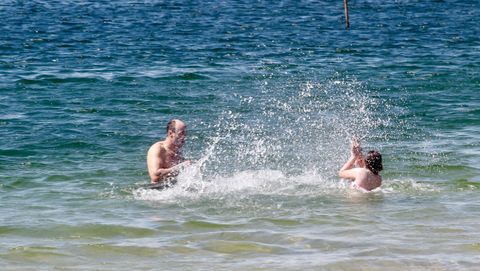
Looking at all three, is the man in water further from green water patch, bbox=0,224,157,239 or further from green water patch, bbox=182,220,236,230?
green water patch, bbox=0,224,157,239

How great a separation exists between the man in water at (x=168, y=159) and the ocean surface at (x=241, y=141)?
25 cm

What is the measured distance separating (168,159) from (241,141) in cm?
435

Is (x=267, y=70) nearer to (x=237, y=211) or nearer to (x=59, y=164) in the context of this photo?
(x=59, y=164)

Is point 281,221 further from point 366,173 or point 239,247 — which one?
point 366,173

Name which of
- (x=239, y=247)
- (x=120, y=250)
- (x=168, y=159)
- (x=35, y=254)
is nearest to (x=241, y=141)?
(x=168, y=159)

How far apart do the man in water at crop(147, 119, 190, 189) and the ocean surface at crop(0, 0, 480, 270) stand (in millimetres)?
252

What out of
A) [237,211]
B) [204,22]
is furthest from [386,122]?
[204,22]

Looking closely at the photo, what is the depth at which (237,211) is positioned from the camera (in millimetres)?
13516

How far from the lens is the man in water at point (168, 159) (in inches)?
580

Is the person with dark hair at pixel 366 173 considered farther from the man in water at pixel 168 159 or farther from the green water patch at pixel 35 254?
the green water patch at pixel 35 254

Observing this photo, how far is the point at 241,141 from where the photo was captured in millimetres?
19047

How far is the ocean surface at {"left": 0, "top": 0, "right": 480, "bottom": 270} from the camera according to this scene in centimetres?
1161

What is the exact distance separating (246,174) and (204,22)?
75.0 ft

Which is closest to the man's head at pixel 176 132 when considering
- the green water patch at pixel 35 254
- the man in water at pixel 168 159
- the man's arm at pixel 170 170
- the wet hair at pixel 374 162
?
the man in water at pixel 168 159
